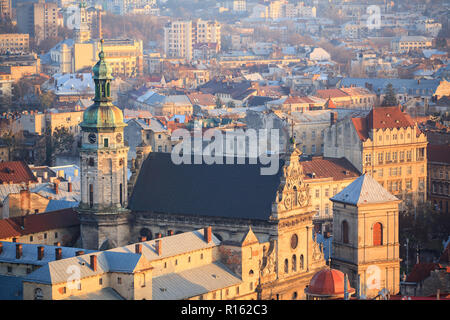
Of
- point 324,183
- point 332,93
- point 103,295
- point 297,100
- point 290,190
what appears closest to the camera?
point 103,295

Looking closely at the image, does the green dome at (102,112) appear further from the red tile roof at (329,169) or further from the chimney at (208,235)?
the red tile roof at (329,169)

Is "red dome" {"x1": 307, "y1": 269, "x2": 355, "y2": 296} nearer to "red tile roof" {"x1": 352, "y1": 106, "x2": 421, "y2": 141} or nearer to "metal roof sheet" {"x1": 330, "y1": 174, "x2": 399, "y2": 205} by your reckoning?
"metal roof sheet" {"x1": 330, "y1": 174, "x2": 399, "y2": 205}

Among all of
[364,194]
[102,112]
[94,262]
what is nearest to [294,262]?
[364,194]

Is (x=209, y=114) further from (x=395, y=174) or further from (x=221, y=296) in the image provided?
(x=221, y=296)

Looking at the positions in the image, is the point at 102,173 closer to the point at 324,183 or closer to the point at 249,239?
A: the point at 249,239

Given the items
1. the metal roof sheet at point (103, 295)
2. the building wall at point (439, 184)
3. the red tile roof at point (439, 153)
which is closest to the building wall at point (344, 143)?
the building wall at point (439, 184)
